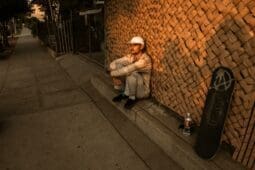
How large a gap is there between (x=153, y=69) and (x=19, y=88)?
14.3 ft

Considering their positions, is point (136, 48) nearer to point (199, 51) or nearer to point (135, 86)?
point (135, 86)

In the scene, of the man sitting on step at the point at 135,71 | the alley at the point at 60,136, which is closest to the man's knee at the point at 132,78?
the man sitting on step at the point at 135,71

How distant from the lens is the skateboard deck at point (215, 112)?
2260mm

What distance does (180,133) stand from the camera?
9.46 ft

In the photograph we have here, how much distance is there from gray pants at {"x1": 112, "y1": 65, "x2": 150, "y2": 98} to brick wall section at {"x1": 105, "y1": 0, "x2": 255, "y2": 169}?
0.73 ft

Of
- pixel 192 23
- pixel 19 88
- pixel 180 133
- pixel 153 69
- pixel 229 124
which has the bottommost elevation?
pixel 19 88

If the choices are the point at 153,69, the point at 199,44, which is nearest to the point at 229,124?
the point at 199,44

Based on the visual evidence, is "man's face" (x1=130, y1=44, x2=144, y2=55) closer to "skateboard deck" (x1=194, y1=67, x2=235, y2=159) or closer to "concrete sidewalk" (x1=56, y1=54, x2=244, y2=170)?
"concrete sidewalk" (x1=56, y1=54, x2=244, y2=170)

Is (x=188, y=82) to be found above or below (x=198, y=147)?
above

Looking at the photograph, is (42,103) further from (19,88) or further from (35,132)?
(19,88)

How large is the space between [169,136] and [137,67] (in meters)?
1.33

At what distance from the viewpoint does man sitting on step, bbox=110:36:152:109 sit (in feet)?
11.9

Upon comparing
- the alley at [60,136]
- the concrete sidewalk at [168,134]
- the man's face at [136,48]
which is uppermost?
the man's face at [136,48]

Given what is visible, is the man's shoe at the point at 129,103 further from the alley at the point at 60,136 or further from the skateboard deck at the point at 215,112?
the skateboard deck at the point at 215,112
